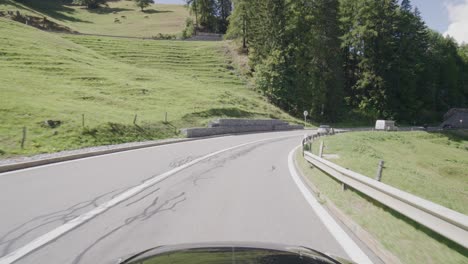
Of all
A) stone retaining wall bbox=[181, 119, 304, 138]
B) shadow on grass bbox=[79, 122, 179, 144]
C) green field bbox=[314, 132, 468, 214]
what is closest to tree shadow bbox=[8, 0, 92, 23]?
stone retaining wall bbox=[181, 119, 304, 138]

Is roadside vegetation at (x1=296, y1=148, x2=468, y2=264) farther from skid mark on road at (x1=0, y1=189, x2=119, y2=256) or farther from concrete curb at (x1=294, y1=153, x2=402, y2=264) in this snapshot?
skid mark on road at (x1=0, y1=189, x2=119, y2=256)

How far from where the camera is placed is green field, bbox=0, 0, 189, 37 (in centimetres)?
10581

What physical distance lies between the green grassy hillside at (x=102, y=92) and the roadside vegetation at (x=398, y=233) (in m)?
14.6

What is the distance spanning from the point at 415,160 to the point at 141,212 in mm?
28955

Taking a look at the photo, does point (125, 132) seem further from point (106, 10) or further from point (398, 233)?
point (106, 10)

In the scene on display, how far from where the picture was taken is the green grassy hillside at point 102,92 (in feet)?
74.3

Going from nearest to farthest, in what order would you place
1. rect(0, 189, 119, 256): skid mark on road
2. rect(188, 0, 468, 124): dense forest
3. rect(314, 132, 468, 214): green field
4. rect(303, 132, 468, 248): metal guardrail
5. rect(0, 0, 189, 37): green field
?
rect(303, 132, 468, 248): metal guardrail, rect(0, 189, 119, 256): skid mark on road, rect(314, 132, 468, 214): green field, rect(188, 0, 468, 124): dense forest, rect(0, 0, 189, 37): green field

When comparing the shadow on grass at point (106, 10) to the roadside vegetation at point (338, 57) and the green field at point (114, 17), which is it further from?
the roadside vegetation at point (338, 57)

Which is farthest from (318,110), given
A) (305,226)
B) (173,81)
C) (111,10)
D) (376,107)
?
(111,10)

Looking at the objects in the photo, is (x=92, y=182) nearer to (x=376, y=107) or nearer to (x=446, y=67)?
(x=376, y=107)

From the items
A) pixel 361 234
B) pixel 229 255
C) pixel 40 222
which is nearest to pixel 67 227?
pixel 40 222

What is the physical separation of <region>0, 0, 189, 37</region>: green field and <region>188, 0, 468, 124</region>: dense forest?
41.2 m

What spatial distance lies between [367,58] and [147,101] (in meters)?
46.3

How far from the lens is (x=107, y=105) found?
33.9m
